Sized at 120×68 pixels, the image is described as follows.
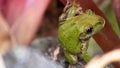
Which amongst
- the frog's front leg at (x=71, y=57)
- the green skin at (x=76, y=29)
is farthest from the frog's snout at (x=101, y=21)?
the frog's front leg at (x=71, y=57)

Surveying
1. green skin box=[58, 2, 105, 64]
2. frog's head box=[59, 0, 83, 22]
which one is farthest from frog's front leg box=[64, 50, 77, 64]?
frog's head box=[59, 0, 83, 22]

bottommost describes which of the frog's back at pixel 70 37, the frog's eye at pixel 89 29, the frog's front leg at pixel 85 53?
the frog's front leg at pixel 85 53

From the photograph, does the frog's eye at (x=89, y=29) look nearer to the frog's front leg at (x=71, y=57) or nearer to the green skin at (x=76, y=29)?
the green skin at (x=76, y=29)

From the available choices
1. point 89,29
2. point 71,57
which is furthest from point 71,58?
point 89,29

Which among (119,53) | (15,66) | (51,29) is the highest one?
(119,53)

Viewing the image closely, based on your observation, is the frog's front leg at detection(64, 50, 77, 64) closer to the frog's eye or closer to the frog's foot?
the frog's foot

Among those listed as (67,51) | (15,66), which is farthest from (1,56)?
(67,51)

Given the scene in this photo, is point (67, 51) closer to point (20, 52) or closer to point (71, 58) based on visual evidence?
point (71, 58)
